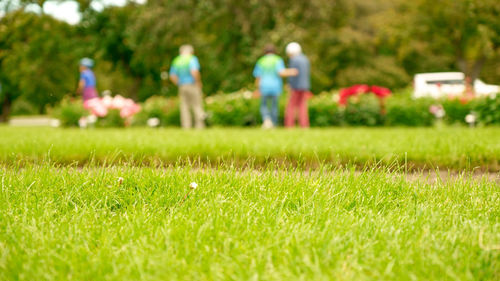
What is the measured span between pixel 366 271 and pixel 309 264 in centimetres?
22

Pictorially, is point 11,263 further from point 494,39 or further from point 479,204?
point 494,39

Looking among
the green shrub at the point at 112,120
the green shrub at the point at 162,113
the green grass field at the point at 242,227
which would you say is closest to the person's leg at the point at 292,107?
the green shrub at the point at 162,113

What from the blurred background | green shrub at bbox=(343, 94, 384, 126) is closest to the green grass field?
the blurred background

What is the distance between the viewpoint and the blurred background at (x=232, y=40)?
683 inches

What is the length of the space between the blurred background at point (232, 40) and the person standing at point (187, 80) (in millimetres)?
3072

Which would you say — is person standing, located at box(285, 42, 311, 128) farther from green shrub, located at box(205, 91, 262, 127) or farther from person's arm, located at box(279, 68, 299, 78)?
green shrub, located at box(205, 91, 262, 127)

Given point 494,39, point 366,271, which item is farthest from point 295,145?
point 494,39

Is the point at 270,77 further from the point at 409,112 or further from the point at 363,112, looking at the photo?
the point at 409,112

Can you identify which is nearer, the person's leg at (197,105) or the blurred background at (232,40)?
the person's leg at (197,105)

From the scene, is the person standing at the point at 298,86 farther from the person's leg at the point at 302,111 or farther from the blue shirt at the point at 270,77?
the blue shirt at the point at 270,77

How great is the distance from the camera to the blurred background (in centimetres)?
1734

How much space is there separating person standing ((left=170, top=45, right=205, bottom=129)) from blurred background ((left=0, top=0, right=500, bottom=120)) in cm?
307

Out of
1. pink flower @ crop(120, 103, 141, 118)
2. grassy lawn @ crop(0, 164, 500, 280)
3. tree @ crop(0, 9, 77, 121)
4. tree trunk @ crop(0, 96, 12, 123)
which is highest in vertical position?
tree @ crop(0, 9, 77, 121)

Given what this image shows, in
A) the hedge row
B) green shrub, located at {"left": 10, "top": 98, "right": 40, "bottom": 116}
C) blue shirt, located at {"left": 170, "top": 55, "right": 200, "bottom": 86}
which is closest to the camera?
blue shirt, located at {"left": 170, "top": 55, "right": 200, "bottom": 86}
